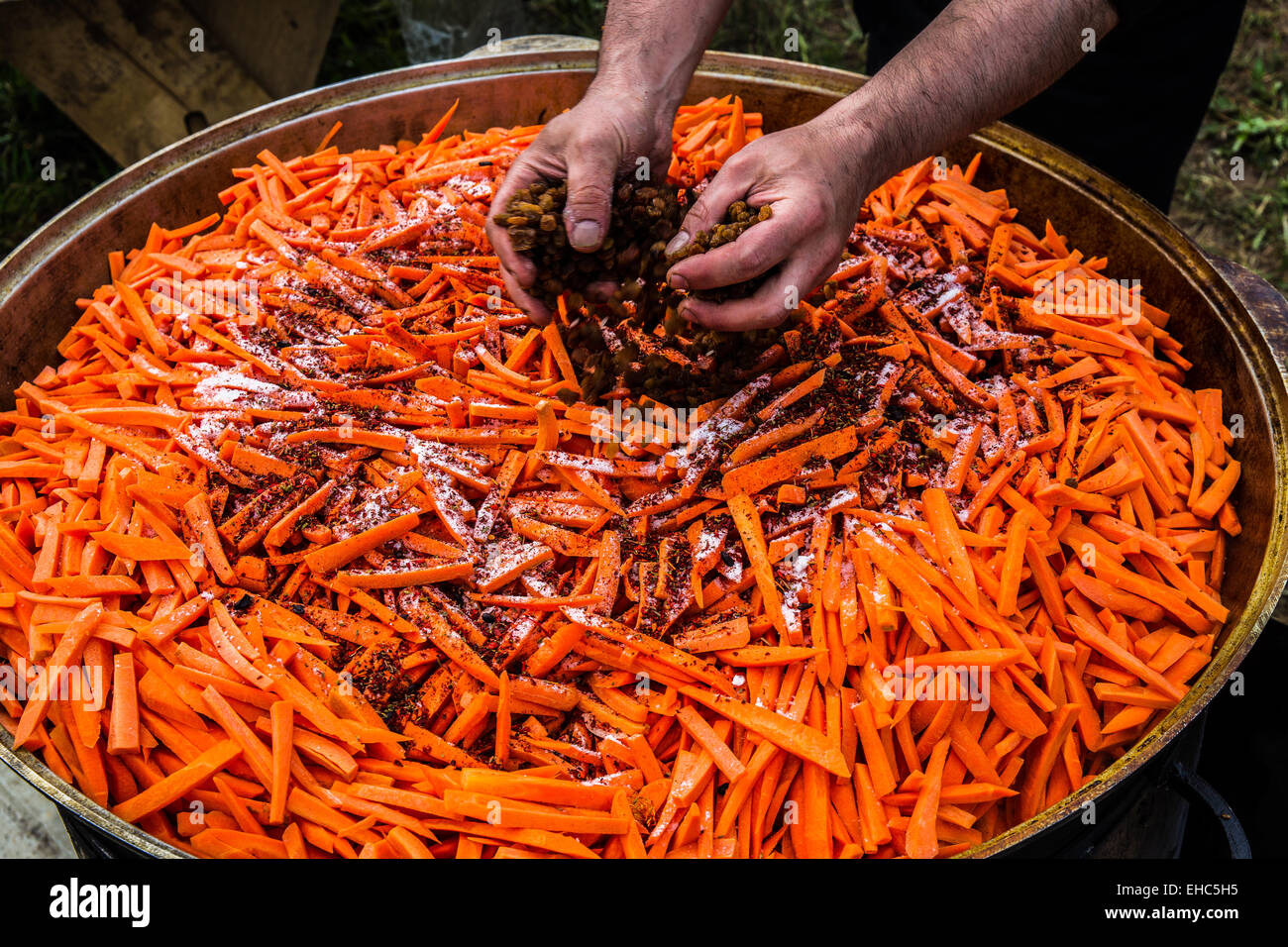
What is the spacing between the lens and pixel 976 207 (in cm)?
277

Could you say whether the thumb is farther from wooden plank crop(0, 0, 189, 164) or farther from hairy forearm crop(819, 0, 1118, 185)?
wooden plank crop(0, 0, 189, 164)

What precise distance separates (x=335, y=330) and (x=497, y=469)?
62 cm

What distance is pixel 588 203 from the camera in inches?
83.1

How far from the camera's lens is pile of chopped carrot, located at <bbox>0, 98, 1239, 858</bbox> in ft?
5.99

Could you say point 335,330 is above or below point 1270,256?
below

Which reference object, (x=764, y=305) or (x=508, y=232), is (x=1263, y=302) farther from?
(x=508, y=232)

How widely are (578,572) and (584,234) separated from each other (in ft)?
2.44

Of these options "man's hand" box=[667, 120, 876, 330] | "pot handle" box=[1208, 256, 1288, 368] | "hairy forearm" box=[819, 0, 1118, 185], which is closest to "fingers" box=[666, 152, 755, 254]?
"man's hand" box=[667, 120, 876, 330]

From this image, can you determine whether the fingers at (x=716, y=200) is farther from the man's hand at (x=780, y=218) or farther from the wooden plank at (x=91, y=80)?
the wooden plank at (x=91, y=80)

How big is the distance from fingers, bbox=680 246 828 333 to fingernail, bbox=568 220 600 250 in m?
0.26

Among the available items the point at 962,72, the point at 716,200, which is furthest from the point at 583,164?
the point at 962,72

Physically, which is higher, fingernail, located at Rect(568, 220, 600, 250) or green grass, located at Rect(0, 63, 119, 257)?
green grass, located at Rect(0, 63, 119, 257)

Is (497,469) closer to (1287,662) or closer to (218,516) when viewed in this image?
(218,516)

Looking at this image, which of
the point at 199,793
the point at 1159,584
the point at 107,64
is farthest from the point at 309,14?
the point at 1159,584
